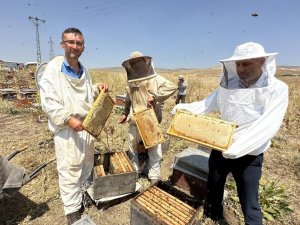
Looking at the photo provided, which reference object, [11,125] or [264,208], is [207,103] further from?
[11,125]

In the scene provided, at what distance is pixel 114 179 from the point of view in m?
3.28

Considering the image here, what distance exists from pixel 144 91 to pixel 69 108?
A: 1.33 m

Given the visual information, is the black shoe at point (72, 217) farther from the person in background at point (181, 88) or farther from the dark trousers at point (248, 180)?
the person in background at point (181, 88)

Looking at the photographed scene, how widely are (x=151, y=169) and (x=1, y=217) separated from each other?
237 cm

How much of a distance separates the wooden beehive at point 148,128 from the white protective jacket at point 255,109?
1.21m

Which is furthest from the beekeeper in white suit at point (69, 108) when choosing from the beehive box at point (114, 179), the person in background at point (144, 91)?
the person in background at point (144, 91)

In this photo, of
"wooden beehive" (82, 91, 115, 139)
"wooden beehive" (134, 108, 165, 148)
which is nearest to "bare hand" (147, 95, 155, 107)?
"wooden beehive" (134, 108, 165, 148)

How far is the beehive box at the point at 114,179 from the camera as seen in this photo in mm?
3221

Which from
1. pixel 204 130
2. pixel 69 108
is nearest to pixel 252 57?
pixel 204 130


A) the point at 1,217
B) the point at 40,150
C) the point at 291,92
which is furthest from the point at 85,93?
the point at 291,92

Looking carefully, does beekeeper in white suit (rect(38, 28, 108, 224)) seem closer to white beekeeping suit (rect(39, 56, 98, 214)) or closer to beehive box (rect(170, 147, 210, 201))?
white beekeeping suit (rect(39, 56, 98, 214))

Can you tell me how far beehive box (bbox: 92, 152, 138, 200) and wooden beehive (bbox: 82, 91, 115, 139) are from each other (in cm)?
72

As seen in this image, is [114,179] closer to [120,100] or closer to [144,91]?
[144,91]

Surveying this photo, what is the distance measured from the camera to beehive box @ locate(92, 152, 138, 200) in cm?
322
